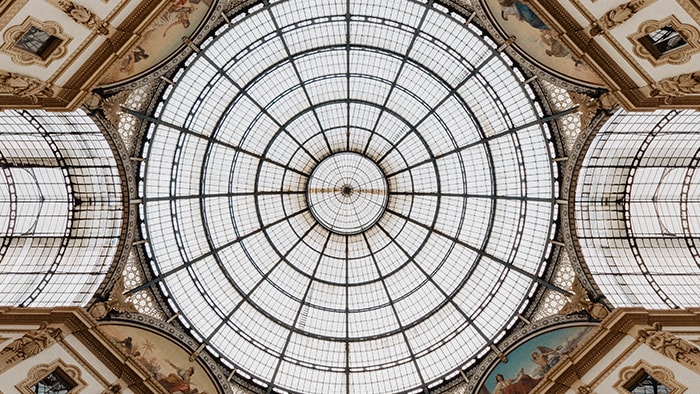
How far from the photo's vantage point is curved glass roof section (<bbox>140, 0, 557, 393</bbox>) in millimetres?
20766

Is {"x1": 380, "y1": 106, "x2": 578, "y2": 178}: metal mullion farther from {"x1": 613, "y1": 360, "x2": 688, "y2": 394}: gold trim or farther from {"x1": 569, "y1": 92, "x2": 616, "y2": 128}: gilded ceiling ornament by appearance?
{"x1": 613, "y1": 360, "x2": 688, "y2": 394}: gold trim

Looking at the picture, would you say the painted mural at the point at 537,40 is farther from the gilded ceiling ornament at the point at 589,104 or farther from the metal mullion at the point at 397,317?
the metal mullion at the point at 397,317

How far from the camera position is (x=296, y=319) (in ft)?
78.9

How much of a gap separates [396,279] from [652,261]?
10.9m

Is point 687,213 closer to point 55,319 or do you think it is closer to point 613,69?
point 613,69

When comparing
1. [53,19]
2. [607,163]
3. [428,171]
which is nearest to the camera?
[53,19]

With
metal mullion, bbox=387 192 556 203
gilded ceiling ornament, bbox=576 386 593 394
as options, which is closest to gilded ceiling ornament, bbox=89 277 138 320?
metal mullion, bbox=387 192 556 203

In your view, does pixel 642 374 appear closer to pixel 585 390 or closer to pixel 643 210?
pixel 585 390

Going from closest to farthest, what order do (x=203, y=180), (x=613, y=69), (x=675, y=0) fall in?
(x=675, y=0) < (x=613, y=69) < (x=203, y=180)

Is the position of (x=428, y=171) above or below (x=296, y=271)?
above

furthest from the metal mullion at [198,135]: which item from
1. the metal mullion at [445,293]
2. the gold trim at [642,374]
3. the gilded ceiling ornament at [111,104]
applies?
the gold trim at [642,374]

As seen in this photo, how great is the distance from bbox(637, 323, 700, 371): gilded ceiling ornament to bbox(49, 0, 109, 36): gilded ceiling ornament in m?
19.0

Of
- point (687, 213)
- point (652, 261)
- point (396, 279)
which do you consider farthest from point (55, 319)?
point (687, 213)

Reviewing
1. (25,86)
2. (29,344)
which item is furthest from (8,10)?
(29,344)
